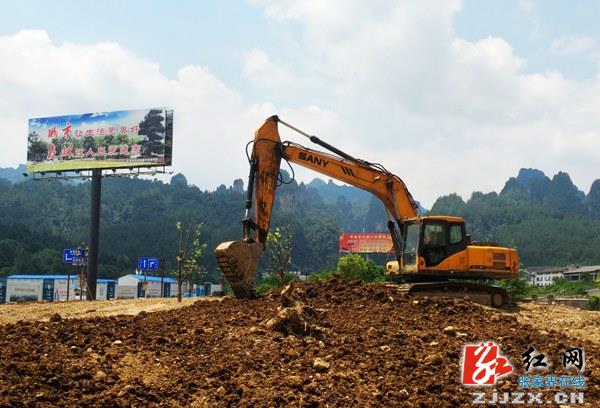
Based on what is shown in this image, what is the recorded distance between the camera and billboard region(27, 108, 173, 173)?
44.9m

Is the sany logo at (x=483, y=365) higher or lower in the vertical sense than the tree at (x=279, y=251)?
lower

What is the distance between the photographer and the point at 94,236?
4431cm

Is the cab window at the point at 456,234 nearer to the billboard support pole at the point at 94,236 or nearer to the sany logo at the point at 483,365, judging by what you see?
the sany logo at the point at 483,365

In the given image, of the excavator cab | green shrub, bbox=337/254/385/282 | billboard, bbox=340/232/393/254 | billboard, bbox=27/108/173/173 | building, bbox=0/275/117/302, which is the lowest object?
building, bbox=0/275/117/302

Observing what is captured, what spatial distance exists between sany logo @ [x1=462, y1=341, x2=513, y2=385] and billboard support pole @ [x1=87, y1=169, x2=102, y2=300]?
1360 inches

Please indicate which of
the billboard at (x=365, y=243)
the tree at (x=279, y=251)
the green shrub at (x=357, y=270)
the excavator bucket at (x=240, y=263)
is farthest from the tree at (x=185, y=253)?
the billboard at (x=365, y=243)

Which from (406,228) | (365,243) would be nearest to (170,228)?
(365,243)

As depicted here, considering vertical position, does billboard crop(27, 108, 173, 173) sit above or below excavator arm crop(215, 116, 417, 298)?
above

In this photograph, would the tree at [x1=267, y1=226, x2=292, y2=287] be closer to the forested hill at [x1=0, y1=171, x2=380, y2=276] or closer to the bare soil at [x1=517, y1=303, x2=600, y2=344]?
the bare soil at [x1=517, y1=303, x2=600, y2=344]

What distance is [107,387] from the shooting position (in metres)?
7.88

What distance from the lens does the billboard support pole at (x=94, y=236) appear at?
43.4 metres

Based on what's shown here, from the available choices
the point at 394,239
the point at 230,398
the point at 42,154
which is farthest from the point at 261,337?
the point at 42,154

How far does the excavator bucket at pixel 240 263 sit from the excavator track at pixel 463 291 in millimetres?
4272

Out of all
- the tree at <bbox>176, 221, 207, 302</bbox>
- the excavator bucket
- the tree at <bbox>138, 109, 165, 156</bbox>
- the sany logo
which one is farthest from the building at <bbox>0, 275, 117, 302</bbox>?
the sany logo
